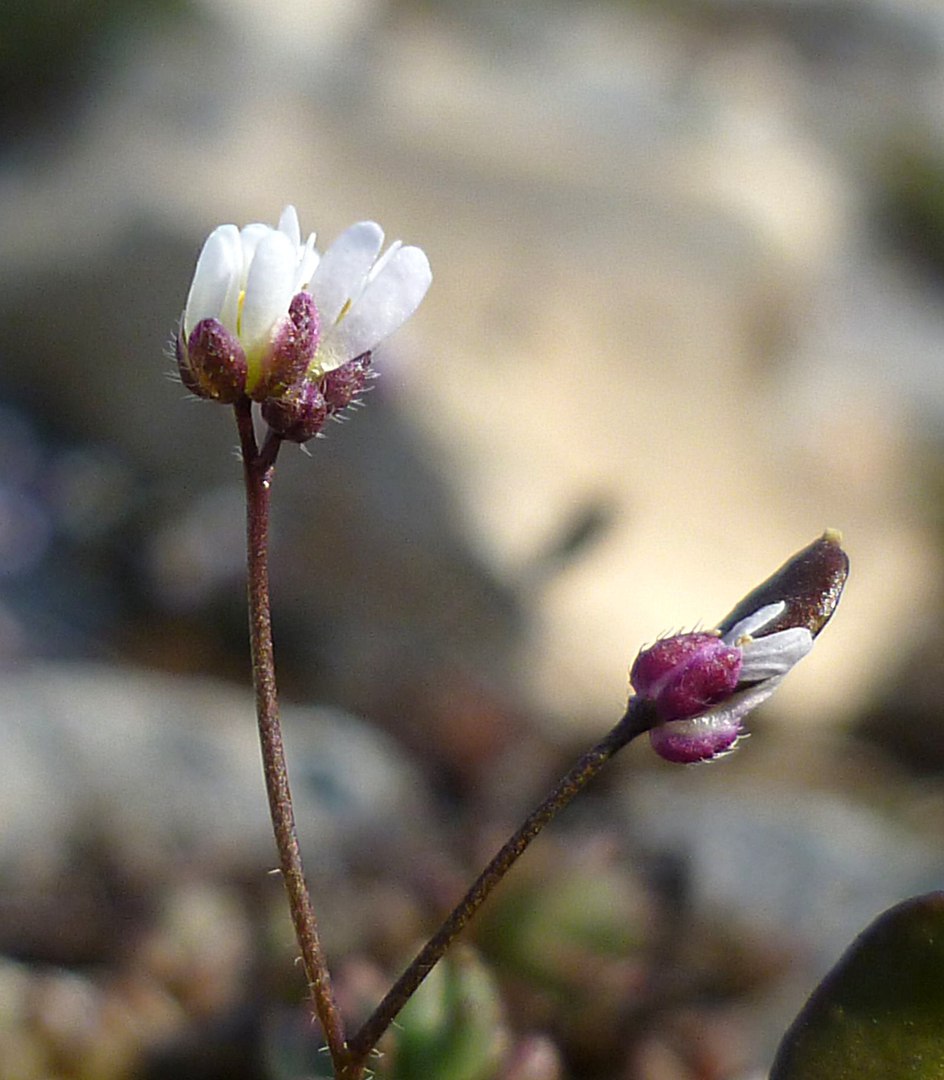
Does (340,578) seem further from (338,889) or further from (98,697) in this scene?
(338,889)

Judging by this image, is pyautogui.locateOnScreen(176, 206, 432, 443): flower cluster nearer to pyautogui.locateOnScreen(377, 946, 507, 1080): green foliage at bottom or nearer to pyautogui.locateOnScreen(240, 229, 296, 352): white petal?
pyautogui.locateOnScreen(240, 229, 296, 352): white petal

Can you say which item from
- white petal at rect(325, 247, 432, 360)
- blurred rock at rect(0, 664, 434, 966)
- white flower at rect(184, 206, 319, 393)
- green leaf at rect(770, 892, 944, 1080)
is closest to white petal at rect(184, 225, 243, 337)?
white flower at rect(184, 206, 319, 393)

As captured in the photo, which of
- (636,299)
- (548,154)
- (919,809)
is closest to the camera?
(919,809)

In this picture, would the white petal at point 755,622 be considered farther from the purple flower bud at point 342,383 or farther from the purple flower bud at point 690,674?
the purple flower bud at point 342,383

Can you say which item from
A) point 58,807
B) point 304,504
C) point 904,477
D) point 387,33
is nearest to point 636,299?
point 904,477

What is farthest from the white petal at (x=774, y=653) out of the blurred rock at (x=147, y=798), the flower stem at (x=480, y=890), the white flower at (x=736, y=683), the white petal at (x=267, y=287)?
the blurred rock at (x=147, y=798)
